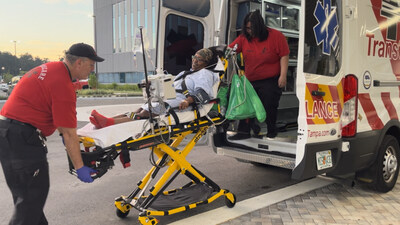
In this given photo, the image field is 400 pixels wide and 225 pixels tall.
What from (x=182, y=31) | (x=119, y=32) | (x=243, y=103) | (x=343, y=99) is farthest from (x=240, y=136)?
(x=119, y=32)

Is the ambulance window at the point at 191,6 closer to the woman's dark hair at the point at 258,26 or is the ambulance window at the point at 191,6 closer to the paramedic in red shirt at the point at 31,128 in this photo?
the woman's dark hair at the point at 258,26

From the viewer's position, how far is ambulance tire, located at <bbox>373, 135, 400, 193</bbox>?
170 inches

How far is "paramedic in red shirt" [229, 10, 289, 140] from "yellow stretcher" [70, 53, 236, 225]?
87 centimetres

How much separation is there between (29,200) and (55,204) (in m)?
1.77

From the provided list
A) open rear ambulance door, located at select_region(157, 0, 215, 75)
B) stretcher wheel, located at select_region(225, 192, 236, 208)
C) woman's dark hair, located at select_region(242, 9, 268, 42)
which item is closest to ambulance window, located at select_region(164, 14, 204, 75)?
open rear ambulance door, located at select_region(157, 0, 215, 75)

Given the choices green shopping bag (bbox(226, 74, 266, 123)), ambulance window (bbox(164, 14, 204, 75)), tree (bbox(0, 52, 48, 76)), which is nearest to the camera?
green shopping bag (bbox(226, 74, 266, 123))

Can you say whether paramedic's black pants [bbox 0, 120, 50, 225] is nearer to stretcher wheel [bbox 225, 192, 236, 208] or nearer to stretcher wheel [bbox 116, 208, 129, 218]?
stretcher wheel [bbox 116, 208, 129, 218]

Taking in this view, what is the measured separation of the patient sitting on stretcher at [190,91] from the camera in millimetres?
3527

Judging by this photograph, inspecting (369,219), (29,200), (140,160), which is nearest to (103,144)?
(29,200)

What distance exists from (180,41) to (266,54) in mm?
1351

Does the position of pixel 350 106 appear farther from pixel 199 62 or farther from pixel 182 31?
pixel 182 31

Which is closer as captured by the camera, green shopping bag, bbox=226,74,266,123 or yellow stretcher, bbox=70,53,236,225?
yellow stretcher, bbox=70,53,236,225

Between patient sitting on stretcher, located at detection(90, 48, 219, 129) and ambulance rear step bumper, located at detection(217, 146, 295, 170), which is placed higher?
patient sitting on stretcher, located at detection(90, 48, 219, 129)

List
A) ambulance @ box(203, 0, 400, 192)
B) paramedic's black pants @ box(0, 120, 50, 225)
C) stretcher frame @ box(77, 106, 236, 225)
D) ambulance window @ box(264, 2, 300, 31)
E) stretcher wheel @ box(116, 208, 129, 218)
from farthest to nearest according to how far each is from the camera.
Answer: ambulance window @ box(264, 2, 300, 31) → stretcher wheel @ box(116, 208, 129, 218) → ambulance @ box(203, 0, 400, 192) → stretcher frame @ box(77, 106, 236, 225) → paramedic's black pants @ box(0, 120, 50, 225)
